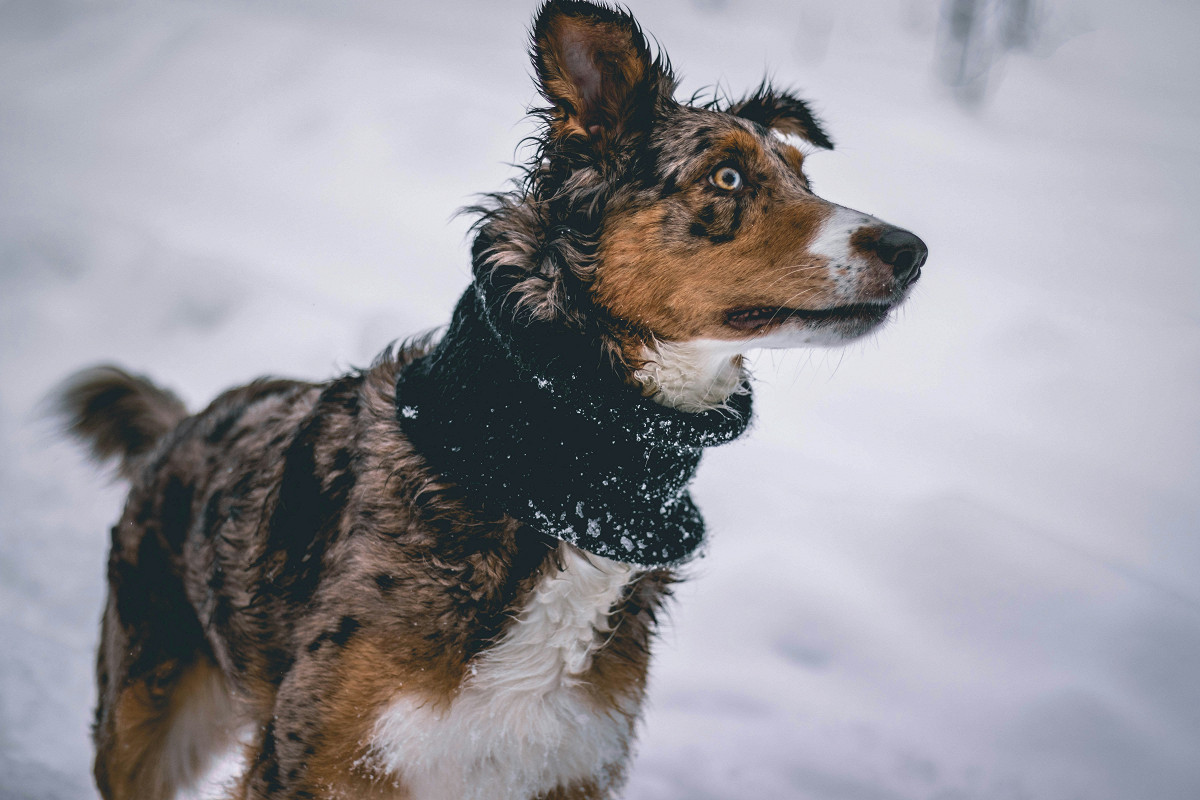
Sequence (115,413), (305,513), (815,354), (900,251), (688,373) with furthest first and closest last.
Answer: (815,354) → (115,413) → (305,513) → (688,373) → (900,251)

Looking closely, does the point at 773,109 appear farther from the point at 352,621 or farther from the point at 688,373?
the point at 352,621

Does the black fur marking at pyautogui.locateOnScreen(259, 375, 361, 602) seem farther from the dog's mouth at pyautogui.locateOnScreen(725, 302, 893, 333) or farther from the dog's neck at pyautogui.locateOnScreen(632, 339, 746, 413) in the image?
the dog's mouth at pyautogui.locateOnScreen(725, 302, 893, 333)

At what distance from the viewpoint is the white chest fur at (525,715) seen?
1.87 metres

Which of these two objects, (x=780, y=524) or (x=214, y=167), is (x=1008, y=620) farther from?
(x=214, y=167)

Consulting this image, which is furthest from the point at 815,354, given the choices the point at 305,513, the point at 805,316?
the point at 305,513

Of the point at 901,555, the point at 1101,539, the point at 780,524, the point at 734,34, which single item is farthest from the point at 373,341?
the point at 734,34

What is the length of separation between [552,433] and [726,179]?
2.80ft

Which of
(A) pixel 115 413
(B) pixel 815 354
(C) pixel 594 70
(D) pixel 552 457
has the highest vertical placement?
(B) pixel 815 354

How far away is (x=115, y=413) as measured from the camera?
3299 mm

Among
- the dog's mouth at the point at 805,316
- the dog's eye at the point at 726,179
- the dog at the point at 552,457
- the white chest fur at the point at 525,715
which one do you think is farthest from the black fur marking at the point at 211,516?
the dog's eye at the point at 726,179

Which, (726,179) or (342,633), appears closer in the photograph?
(342,633)

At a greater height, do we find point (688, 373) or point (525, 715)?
point (688, 373)

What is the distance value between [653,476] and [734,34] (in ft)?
27.4

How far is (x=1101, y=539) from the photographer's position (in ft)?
15.3
